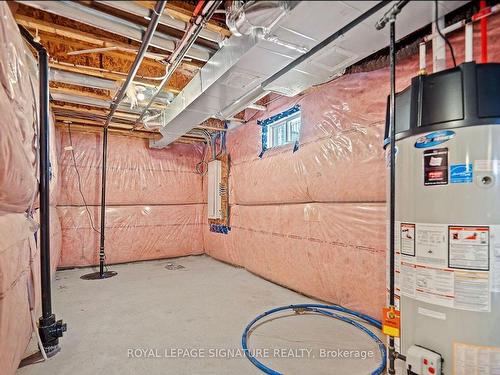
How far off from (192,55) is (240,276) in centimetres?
275

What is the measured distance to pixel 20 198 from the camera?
1.45 metres

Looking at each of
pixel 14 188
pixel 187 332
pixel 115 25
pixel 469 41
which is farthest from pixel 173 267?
pixel 469 41

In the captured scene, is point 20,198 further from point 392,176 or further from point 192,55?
point 392,176

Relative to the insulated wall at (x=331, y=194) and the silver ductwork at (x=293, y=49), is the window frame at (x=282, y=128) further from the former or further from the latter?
the silver ductwork at (x=293, y=49)

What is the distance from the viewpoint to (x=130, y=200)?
4574mm

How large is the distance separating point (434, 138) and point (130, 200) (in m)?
4.46

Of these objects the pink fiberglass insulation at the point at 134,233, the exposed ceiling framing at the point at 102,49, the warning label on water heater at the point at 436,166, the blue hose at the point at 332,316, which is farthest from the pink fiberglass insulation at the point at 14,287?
the pink fiberglass insulation at the point at 134,233

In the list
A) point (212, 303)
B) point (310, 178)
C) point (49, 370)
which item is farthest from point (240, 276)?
point (49, 370)

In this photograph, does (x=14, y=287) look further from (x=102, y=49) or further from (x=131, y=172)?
(x=131, y=172)

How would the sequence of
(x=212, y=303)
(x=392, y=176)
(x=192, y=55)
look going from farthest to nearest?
(x=212, y=303) → (x=192, y=55) → (x=392, y=176)

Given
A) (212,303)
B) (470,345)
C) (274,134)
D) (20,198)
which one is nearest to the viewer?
(470,345)

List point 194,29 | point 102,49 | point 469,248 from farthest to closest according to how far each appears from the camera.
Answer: point 102,49 → point 194,29 → point 469,248

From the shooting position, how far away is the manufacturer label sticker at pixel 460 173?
1.09m

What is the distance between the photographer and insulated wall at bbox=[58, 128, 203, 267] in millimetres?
4152
